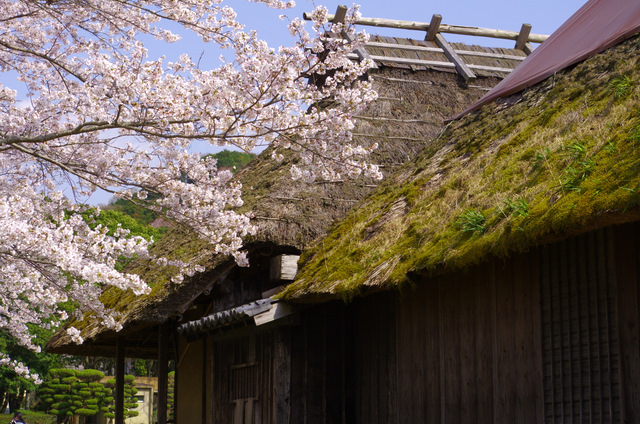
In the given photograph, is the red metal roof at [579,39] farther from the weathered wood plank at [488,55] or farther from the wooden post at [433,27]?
the wooden post at [433,27]

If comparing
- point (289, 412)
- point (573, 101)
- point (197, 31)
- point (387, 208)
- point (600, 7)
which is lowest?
point (289, 412)

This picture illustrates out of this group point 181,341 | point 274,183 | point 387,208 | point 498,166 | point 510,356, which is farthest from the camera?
point 181,341

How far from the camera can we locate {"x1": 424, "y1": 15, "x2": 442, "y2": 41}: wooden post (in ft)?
39.5

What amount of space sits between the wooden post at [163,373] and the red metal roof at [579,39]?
5217 mm

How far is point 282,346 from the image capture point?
8.01m

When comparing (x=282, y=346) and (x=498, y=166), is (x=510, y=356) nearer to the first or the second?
(x=498, y=166)

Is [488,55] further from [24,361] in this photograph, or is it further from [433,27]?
[24,361]

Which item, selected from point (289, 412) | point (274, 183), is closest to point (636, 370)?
point (289, 412)

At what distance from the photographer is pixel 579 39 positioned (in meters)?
7.84

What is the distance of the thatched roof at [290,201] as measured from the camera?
8641 mm

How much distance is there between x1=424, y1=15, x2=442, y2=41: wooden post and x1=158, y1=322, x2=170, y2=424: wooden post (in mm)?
6057

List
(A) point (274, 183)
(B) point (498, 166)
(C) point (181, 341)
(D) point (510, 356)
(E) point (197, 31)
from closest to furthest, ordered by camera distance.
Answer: (D) point (510, 356), (B) point (498, 166), (E) point (197, 31), (A) point (274, 183), (C) point (181, 341)

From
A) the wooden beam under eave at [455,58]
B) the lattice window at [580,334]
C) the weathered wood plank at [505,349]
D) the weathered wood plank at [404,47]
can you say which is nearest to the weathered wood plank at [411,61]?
the wooden beam under eave at [455,58]

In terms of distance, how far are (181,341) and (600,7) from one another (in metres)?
7.80
